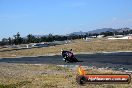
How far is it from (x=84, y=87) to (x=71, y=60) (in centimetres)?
2098

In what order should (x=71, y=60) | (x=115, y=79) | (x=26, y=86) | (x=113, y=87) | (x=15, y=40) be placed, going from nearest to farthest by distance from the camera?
(x=115, y=79), (x=113, y=87), (x=26, y=86), (x=71, y=60), (x=15, y=40)

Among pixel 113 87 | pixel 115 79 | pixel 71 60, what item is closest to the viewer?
pixel 115 79

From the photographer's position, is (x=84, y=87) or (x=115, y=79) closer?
(x=115, y=79)

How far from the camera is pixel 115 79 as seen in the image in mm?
11719

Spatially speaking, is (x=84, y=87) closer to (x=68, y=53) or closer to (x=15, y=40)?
(x=68, y=53)

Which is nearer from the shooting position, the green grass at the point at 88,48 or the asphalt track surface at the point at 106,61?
the asphalt track surface at the point at 106,61

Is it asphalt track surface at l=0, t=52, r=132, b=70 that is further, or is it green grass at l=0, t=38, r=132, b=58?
green grass at l=0, t=38, r=132, b=58

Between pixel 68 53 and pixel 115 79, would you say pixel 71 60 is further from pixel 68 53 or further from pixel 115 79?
pixel 115 79

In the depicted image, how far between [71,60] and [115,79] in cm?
2719

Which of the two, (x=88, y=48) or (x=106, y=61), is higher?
(x=88, y=48)

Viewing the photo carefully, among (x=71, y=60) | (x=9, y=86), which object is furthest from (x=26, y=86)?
(x=71, y=60)

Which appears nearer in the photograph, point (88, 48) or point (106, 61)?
point (106, 61)

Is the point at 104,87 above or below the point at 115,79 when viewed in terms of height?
below

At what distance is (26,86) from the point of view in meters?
21.0
